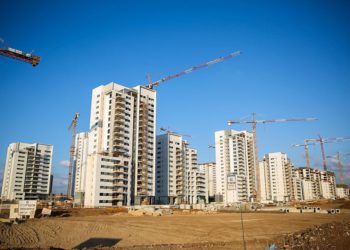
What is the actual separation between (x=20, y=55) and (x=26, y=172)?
99799 mm

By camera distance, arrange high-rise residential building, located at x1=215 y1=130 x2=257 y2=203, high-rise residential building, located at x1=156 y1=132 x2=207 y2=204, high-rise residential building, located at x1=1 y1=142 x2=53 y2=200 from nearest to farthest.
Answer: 1. high-rise residential building, located at x1=156 y1=132 x2=207 y2=204
2. high-rise residential building, located at x1=1 y1=142 x2=53 y2=200
3. high-rise residential building, located at x1=215 y1=130 x2=257 y2=203

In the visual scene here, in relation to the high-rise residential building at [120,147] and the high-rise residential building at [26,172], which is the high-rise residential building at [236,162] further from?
the high-rise residential building at [26,172]

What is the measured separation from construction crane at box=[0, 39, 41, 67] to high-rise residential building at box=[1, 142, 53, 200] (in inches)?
3750

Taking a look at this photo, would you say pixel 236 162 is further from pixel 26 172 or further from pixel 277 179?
pixel 26 172

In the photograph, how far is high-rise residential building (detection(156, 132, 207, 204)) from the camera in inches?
5054

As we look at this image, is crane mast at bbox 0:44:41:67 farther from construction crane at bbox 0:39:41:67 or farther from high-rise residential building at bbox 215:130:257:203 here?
high-rise residential building at bbox 215:130:257:203

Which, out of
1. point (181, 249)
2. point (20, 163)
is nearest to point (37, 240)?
point (181, 249)

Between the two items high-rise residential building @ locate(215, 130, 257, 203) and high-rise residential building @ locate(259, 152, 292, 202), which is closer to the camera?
high-rise residential building @ locate(215, 130, 257, 203)

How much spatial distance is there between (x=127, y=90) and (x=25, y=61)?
42.0 meters

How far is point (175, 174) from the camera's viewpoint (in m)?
132

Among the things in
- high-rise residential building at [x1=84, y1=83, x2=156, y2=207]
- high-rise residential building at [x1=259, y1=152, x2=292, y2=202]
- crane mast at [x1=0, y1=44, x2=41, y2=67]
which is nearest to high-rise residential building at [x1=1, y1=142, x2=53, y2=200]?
high-rise residential building at [x1=84, y1=83, x2=156, y2=207]

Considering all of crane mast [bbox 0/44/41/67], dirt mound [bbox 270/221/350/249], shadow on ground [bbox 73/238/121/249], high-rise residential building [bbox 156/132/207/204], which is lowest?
shadow on ground [bbox 73/238/121/249]

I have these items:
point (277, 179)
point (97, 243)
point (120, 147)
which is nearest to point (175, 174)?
point (120, 147)

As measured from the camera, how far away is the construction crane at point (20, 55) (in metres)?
73.5
